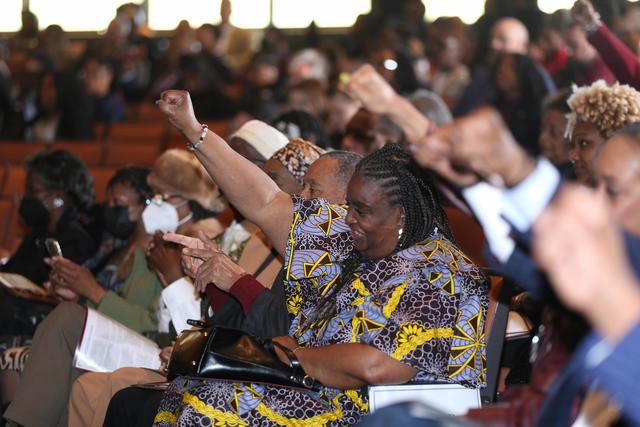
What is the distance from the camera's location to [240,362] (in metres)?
3.09

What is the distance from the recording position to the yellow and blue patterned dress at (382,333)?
118 inches

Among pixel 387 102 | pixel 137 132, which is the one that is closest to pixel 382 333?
pixel 387 102

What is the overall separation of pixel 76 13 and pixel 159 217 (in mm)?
11577

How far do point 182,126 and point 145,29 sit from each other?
417 inches

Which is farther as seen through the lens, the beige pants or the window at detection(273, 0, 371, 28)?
the window at detection(273, 0, 371, 28)

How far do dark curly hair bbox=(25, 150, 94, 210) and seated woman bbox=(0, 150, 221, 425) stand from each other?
1.34ft

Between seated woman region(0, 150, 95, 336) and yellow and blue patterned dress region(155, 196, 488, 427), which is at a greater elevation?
yellow and blue patterned dress region(155, 196, 488, 427)

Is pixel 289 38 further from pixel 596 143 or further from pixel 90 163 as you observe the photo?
pixel 596 143

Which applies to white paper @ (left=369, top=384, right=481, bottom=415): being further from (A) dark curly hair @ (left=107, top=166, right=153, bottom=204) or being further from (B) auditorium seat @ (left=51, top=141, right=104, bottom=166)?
(B) auditorium seat @ (left=51, top=141, right=104, bottom=166)

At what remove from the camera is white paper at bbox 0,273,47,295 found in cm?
504

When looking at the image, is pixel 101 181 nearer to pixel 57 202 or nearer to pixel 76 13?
pixel 57 202

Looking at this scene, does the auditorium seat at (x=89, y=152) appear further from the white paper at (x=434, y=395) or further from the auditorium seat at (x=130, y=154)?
the white paper at (x=434, y=395)

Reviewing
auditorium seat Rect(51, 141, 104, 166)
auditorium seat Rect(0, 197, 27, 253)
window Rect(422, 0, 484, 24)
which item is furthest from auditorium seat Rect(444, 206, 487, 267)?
window Rect(422, 0, 484, 24)

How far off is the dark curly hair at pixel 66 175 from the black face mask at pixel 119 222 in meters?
0.44
